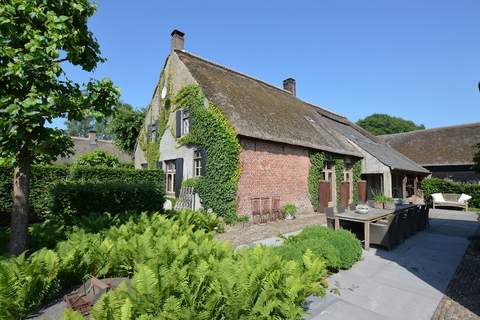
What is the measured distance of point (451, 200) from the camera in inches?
727

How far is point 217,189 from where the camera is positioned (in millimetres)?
11984

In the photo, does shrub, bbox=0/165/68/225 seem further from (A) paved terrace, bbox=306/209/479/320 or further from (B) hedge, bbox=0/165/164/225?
(A) paved terrace, bbox=306/209/479/320

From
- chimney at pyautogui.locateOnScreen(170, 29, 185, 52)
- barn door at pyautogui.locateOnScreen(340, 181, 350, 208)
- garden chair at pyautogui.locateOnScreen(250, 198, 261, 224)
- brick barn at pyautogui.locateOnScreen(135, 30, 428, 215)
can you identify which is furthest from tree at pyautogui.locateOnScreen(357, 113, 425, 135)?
garden chair at pyautogui.locateOnScreen(250, 198, 261, 224)

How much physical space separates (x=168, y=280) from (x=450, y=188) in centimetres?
2226

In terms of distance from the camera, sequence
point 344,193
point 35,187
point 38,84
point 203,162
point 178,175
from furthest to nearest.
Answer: point 344,193, point 178,175, point 203,162, point 35,187, point 38,84

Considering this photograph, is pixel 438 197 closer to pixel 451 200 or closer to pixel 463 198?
pixel 451 200

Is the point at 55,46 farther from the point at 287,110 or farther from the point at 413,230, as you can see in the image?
the point at 287,110

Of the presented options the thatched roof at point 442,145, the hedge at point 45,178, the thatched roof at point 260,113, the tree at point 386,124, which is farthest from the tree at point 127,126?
the tree at point 386,124

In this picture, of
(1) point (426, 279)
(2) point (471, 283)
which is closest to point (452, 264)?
Answer: (2) point (471, 283)

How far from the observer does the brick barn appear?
12.6 metres

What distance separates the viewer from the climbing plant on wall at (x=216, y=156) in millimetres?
11727

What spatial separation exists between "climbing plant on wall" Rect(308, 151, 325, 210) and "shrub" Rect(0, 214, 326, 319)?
1071cm

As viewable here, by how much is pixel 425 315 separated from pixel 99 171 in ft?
43.0

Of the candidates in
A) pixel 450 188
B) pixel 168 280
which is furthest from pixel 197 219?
pixel 450 188
